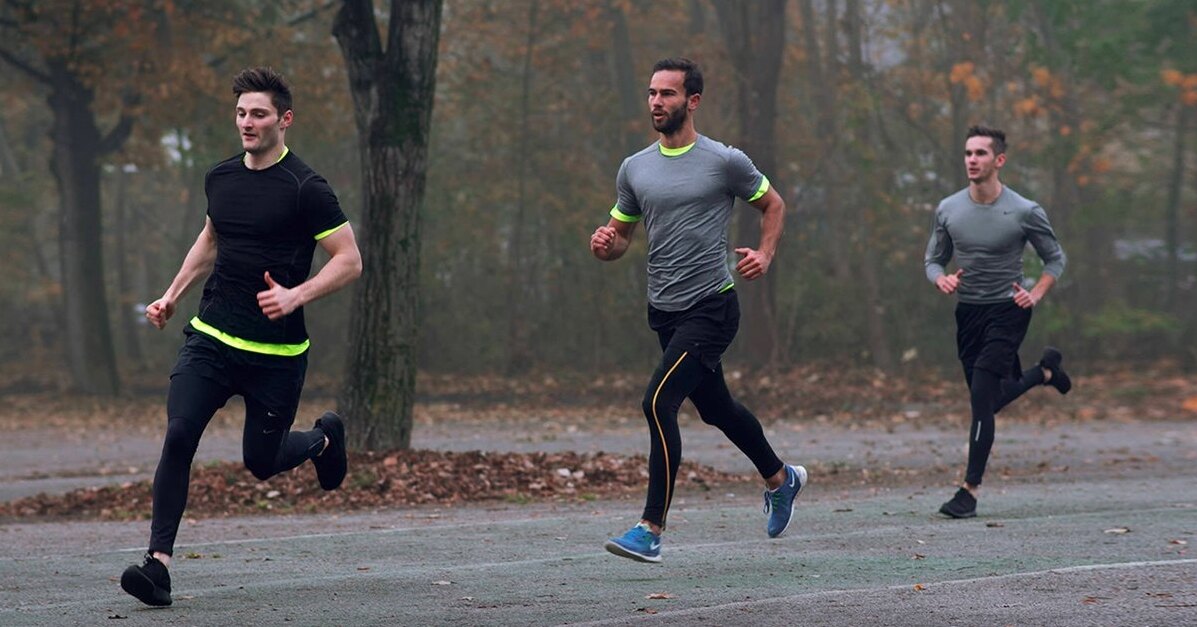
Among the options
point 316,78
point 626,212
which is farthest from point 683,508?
point 316,78

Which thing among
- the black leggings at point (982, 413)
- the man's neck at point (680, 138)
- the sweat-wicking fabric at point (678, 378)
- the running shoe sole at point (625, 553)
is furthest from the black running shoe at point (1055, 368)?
the running shoe sole at point (625, 553)

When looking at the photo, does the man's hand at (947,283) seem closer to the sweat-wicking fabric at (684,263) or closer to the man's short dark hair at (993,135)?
the man's short dark hair at (993,135)

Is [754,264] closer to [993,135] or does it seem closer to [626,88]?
[993,135]

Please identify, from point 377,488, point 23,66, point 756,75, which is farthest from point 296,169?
point 23,66

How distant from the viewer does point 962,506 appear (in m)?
11.2

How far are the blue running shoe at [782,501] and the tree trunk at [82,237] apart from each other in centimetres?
2141

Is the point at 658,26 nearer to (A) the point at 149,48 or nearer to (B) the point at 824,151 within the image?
(B) the point at 824,151

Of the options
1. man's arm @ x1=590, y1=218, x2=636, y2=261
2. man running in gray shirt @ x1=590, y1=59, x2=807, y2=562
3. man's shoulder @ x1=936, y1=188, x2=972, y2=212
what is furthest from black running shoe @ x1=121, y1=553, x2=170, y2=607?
man's shoulder @ x1=936, y1=188, x2=972, y2=212

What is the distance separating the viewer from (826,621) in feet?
23.1

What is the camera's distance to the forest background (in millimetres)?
26969

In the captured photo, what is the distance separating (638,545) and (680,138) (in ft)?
6.45

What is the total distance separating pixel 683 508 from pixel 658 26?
22.3m

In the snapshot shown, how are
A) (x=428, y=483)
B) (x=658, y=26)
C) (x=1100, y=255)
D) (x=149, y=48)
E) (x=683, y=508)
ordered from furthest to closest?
(x=658, y=26) < (x=1100, y=255) < (x=149, y=48) < (x=428, y=483) < (x=683, y=508)

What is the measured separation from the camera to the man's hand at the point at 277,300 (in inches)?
294
